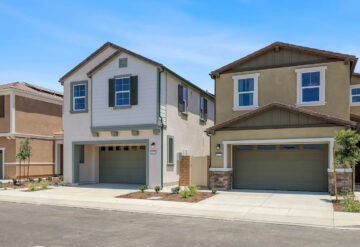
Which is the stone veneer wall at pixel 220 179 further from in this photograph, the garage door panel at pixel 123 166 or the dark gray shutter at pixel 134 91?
the dark gray shutter at pixel 134 91

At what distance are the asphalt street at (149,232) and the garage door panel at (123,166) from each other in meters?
9.81

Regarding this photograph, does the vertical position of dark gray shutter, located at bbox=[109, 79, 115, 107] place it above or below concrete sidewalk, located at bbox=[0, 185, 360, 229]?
above

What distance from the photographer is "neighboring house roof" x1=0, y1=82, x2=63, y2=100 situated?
1002 inches

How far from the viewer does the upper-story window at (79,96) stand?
20991 millimetres

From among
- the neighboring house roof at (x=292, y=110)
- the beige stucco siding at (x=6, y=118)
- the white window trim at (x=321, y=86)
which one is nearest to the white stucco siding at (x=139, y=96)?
the neighboring house roof at (x=292, y=110)

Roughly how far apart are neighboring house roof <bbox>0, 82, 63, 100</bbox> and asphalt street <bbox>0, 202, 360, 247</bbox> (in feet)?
53.5

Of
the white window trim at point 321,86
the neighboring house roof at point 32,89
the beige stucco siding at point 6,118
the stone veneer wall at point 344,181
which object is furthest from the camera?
the neighboring house roof at point 32,89

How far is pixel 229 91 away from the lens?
19.3 meters

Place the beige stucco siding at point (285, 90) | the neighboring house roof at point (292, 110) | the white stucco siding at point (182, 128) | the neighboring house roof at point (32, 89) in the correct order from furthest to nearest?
the neighboring house roof at point (32, 89) → the white stucco siding at point (182, 128) → the beige stucco siding at point (285, 90) → the neighboring house roof at point (292, 110)

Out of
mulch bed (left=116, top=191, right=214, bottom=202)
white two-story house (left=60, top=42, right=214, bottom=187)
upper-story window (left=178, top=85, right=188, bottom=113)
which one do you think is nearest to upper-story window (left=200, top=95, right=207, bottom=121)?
white two-story house (left=60, top=42, right=214, bottom=187)

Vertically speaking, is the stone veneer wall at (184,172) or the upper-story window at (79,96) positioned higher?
the upper-story window at (79,96)

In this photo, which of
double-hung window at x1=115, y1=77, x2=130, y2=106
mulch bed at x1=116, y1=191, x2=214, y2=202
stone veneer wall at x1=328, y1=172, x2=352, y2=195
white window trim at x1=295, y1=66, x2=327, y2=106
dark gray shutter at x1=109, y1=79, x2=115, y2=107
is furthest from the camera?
dark gray shutter at x1=109, y1=79, x2=115, y2=107

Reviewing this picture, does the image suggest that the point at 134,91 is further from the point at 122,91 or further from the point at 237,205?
the point at 237,205

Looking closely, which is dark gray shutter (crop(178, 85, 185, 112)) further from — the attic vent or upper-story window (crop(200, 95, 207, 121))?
upper-story window (crop(200, 95, 207, 121))
